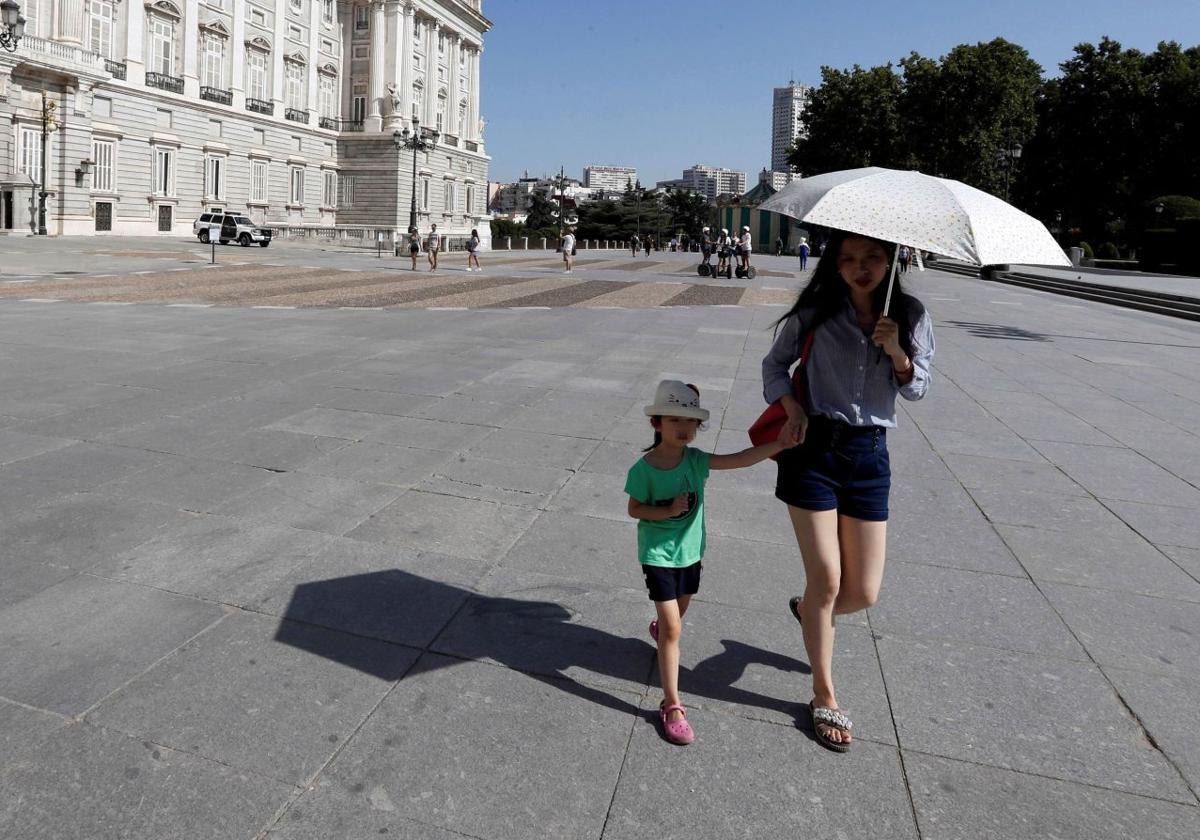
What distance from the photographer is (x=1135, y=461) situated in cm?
697

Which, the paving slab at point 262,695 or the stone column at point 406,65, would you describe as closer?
the paving slab at point 262,695

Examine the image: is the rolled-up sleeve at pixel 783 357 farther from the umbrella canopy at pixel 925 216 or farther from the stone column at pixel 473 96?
the stone column at pixel 473 96

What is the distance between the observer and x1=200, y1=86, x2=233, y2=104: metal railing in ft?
169

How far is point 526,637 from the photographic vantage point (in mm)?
3627

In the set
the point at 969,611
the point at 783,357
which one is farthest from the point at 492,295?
the point at 783,357

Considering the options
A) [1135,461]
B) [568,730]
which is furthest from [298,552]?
[1135,461]

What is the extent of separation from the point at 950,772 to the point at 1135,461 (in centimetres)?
513

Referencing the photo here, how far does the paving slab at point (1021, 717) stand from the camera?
2.87 m

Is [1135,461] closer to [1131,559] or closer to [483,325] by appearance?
[1131,559]

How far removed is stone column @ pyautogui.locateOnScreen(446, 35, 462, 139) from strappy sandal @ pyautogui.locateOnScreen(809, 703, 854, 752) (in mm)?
77565

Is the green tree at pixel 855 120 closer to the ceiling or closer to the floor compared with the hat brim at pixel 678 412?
closer to the ceiling

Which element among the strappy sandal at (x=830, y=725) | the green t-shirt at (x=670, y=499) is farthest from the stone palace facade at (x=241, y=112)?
the strappy sandal at (x=830, y=725)

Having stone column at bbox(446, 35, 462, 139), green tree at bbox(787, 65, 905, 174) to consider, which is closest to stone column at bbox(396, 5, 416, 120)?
stone column at bbox(446, 35, 462, 139)

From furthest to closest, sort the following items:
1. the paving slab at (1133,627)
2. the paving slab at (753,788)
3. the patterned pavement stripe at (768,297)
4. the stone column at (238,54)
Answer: the stone column at (238,54) → the patterned pavement stripe at (768,297) → the paving slab at (1133,627) → the paving slab at (753,788)
